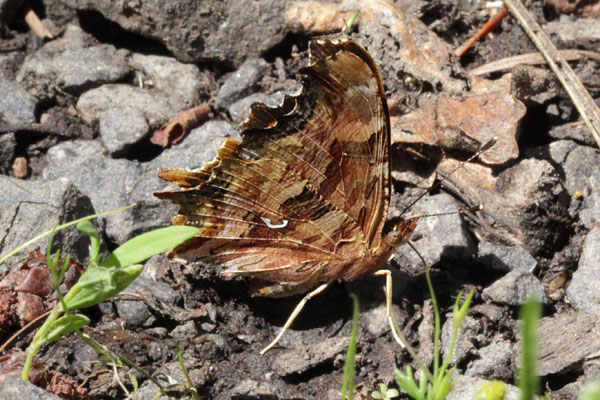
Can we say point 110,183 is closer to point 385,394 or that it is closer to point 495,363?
point 385,394

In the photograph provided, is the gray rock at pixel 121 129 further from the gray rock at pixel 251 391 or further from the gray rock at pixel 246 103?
the gray rock at pixel 251 391

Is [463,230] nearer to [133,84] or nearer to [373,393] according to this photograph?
[373,393]

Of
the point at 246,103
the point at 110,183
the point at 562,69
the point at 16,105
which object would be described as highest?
the point at 562,69

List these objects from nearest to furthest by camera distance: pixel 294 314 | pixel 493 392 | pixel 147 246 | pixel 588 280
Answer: pixel 493 392 < pixel 147 246 < pixel 294 314 < pixel 588 280

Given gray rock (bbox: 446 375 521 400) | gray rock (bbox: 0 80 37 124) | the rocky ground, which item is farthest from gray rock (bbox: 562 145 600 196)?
gray rock (bbox: 0 80 37 124)

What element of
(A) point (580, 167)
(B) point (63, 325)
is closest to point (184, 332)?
(B) point (63, 325)

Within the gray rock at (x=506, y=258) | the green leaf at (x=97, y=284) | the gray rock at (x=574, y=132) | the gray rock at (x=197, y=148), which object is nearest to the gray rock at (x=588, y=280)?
the gray rock at (x=506, y=258)

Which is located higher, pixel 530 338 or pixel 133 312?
pixel 530 338

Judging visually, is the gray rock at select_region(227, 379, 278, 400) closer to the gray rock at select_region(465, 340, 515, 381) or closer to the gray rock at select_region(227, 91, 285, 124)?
the gray rock at select_region(465, 340, 515, 381)
